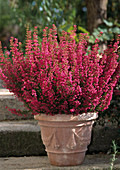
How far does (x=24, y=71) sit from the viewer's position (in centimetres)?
267

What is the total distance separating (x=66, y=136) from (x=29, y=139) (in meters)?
0.62

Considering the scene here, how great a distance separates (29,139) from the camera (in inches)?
126

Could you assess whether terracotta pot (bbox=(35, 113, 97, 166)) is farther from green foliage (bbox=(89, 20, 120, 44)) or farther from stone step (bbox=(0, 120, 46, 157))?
green foliage (bbox=(89, 20, 120, 44))

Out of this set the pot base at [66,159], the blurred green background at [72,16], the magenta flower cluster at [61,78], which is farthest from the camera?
the blurred green background at [72,16]

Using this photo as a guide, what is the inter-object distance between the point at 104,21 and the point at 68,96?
3510mm

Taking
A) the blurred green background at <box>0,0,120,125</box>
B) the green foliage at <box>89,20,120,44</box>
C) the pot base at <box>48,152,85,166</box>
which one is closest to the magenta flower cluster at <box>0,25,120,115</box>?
the pot base at <box>48,152,85,166</box>

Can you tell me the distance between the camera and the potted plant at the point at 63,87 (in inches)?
101

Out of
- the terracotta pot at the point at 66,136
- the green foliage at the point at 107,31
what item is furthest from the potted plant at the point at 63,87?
the green foliage at the point at 107,31

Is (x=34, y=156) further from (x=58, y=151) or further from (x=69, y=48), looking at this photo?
(x=69, y=48)

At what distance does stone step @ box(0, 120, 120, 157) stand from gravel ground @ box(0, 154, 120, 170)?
8 cm

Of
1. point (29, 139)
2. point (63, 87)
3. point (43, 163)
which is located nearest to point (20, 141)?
point (29, 139)

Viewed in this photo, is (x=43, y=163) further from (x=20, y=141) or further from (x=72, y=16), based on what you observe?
(x=72, y=16)

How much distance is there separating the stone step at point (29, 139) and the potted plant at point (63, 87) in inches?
16.0

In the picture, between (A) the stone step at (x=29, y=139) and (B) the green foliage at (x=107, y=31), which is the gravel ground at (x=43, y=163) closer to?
(A) the stone step at (x=29, y=139)
